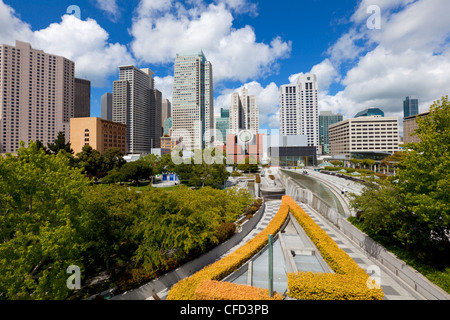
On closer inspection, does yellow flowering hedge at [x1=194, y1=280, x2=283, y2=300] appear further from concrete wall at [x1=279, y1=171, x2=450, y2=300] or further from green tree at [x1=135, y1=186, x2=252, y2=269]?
concrete wall at [x1=279, y1=171, x2=450, y2=300]

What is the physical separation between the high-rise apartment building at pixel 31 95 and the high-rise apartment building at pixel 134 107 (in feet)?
120

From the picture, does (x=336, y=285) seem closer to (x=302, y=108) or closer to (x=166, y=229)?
(x=166, y=229)

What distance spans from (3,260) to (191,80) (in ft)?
460

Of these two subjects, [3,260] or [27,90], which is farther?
[27,90]

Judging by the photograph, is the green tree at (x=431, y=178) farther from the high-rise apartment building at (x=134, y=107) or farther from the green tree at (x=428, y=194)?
the high-rise apartment building at (x=134, y=107)

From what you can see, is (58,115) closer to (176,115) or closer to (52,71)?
(52,71)

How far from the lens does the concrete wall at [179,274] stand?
9.20m

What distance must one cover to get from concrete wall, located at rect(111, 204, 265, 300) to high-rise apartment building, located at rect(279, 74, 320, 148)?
134m

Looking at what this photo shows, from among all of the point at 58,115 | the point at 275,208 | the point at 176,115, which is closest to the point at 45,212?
the point at 275,208

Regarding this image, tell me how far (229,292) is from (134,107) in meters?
188

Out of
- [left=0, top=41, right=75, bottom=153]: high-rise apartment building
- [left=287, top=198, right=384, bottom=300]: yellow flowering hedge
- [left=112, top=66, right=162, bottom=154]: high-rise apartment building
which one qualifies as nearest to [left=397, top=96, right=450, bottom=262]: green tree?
[left=287, top=198, right=384, bottom=300]: yellow flowering hedge

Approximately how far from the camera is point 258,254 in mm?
12906
